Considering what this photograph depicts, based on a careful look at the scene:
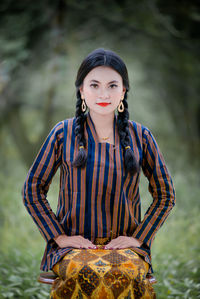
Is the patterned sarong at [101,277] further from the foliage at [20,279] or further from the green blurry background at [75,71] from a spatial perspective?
the green blurry background at [75,71]

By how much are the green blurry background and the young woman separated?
2668 mm

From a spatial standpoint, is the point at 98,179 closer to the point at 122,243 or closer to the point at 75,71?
the point at 122,243

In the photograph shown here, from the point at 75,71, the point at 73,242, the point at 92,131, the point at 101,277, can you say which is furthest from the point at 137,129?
the point at 75,71

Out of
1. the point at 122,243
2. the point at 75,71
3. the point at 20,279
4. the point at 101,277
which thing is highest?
the point at 75,71

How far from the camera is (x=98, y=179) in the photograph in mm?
2158

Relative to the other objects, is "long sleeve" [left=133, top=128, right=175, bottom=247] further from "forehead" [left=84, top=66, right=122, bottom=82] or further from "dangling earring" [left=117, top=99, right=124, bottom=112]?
"forehead" [left=84, top=66, right=122, bottom=82]

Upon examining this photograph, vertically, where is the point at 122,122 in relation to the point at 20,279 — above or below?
above

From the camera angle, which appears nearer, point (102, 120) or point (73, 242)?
point (73, 242)

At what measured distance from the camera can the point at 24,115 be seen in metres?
6.39

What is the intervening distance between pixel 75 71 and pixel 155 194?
3.98 meters

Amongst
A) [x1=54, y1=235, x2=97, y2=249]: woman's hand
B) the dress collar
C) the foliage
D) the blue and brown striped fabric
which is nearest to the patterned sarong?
[x1=54, y1=235, x2=97, y2=249]: woman's hand

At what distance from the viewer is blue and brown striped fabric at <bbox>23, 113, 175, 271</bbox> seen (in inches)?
84.8

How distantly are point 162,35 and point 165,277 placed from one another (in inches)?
142

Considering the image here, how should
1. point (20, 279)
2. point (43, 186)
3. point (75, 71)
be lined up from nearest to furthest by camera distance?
point (43, 186) < point (20, 279) < point (75, 71)
